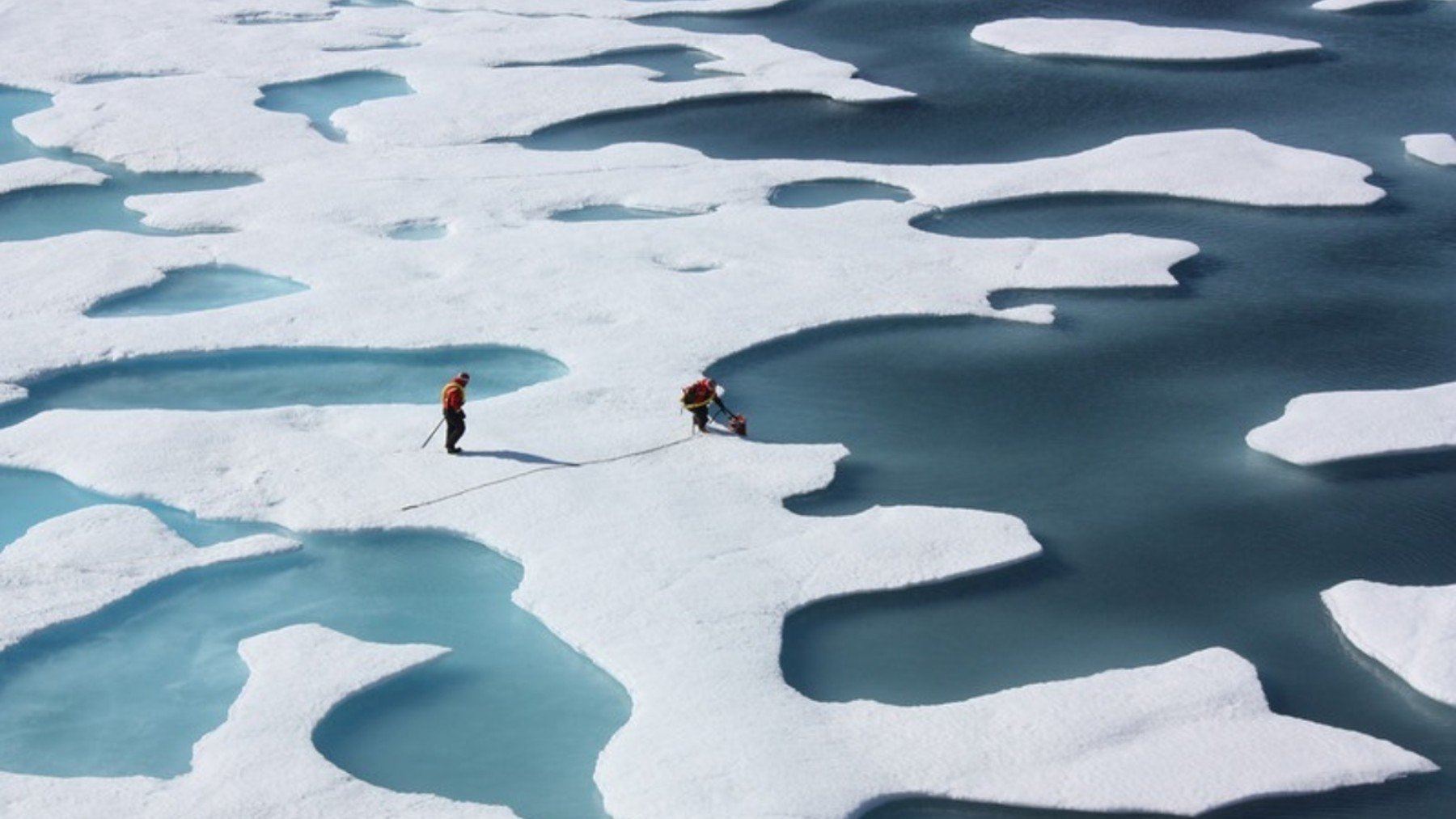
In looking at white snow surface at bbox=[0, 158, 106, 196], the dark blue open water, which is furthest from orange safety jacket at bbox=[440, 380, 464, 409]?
white snow surface at bbox=[0, 158, 106, 196]

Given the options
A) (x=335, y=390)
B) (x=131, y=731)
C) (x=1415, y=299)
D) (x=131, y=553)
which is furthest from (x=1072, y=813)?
(x=1415, y=299)

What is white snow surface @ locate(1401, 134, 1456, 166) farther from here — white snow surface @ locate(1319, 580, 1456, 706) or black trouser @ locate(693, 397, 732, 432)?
black trouser @ locate(693, 397, 732, 432)

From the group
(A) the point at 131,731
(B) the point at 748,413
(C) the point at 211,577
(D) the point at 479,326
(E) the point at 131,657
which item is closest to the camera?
(A) the point at 131,731

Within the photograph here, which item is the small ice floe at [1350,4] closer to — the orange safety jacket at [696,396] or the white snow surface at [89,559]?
the orange safety jacket at [696,396]

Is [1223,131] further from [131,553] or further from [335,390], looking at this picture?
[131,553]

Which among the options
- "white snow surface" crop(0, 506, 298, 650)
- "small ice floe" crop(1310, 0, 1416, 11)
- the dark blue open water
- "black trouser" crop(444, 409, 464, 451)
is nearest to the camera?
the dark blue open water

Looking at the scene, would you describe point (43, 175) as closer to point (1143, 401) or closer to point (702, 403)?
point (702, 403)
